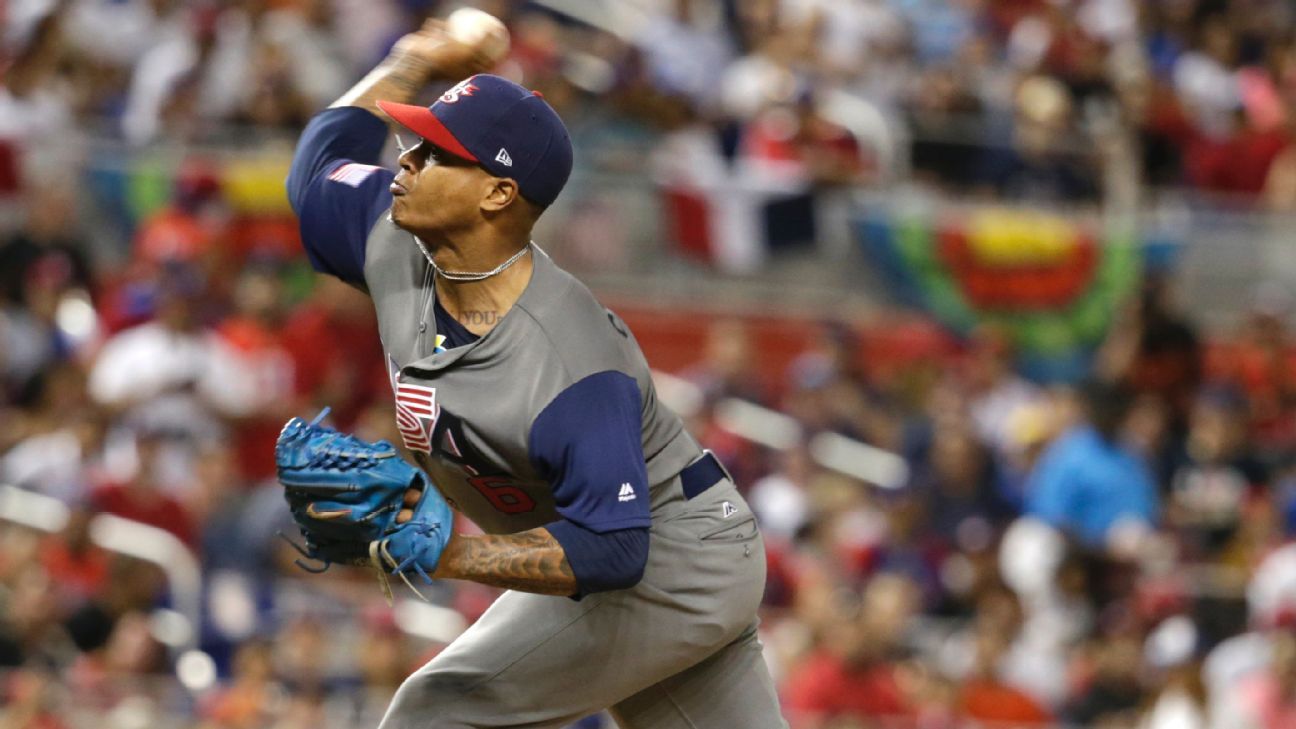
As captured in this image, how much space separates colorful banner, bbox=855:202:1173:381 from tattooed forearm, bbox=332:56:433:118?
749 cm

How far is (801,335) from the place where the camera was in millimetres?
11898

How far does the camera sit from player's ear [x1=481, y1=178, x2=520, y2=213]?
13.1 feet

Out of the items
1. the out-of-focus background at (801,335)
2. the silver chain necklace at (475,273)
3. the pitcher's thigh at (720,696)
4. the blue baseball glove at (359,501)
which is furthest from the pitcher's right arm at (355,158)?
the out-of-focus background at (801,335)

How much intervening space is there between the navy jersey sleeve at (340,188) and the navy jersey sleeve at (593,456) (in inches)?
29.3

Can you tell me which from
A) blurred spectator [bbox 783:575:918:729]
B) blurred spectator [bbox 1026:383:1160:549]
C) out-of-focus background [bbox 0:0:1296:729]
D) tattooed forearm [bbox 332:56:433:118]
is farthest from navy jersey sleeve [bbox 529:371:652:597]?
blurred spectator [bbox 1026:383:1160:549]

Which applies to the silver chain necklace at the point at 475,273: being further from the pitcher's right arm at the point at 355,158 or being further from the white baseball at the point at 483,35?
the white baseball at the point at 483,35

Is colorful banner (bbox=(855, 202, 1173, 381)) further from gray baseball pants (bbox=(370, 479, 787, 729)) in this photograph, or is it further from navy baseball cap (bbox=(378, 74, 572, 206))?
navy baseball cap (bbox=(378, 74, 572, 206))

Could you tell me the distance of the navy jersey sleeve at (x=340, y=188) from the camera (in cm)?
435

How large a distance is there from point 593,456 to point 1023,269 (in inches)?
338

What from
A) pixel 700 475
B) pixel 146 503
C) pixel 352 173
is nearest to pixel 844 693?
pixel 146 503

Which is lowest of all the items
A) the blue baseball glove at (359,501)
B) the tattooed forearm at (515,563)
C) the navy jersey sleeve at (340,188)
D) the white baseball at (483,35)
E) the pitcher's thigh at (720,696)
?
the pitcher's thigh at (720,696)

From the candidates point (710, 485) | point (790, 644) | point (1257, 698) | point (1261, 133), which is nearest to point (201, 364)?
point (790, 644)

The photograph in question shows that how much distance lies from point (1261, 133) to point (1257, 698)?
19.4 ft

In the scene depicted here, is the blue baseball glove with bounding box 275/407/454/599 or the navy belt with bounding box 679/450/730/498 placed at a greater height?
the blue baseball glove with bounding box 275/407/454/599
